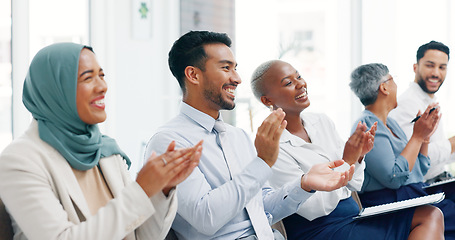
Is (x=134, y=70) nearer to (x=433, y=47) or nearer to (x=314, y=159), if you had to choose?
(x=433, y=47)

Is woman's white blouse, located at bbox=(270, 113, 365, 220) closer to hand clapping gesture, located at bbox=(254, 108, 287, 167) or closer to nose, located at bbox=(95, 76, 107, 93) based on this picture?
hand clapping gesture, located at bbox=(254, 108, 287, 167)

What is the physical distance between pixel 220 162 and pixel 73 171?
1.95 feet

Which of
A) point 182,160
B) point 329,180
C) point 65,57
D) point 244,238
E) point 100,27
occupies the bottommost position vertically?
point 244,238

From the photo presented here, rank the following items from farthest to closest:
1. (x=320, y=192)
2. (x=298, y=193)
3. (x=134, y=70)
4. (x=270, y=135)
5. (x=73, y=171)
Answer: (x=134, y=70) < (x=320, y=192) < (x=298, y=193) < (x=270, y=135) < (x=73, y=171)

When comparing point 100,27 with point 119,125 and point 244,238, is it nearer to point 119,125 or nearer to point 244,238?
point 119,125

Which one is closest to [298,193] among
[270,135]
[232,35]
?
[270,135]

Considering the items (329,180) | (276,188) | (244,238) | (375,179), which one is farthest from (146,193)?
(375,179)

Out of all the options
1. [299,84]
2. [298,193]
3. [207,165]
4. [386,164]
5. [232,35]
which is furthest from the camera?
[232,35]

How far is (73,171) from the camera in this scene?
142cm

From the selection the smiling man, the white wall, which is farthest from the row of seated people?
the white wall

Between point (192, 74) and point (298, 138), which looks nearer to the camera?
point (192, 74)

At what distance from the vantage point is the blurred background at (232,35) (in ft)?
13.2

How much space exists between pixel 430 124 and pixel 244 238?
139 centimetres

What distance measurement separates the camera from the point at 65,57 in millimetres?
1384
